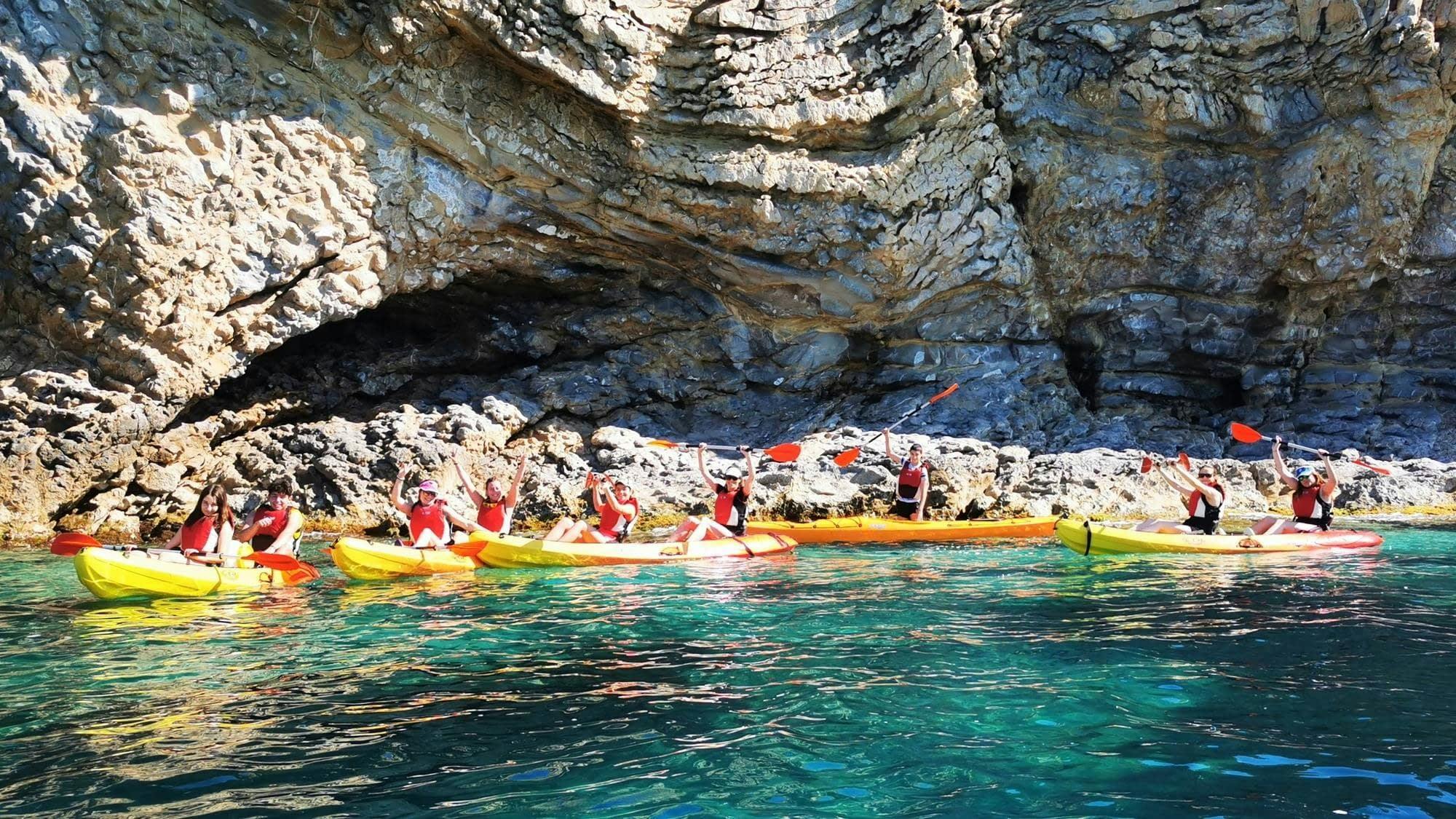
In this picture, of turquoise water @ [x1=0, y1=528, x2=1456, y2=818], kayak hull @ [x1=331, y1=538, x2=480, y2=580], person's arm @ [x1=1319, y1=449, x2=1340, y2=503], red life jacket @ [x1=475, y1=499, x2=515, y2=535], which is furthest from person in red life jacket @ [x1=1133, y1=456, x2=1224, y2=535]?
kayak hull @ [x1=331, y1=538, x2=480, y2=580]

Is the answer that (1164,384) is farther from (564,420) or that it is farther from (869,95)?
(564,420)

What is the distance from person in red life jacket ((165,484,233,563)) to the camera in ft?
30.4

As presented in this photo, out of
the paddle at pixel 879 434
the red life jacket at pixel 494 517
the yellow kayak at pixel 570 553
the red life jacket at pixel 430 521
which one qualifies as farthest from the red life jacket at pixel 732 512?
the red life jacket at pixel 430 521

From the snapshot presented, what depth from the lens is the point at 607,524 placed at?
12141mm

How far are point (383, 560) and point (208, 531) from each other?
1489mm

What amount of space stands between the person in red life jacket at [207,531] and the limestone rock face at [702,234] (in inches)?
211

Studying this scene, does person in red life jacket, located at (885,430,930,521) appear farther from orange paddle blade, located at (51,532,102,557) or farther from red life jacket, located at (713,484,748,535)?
orange paddle blade, located at (51,532,102,557)

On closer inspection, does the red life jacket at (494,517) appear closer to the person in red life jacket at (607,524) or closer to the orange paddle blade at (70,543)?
the person in red life jacket at (607,524)

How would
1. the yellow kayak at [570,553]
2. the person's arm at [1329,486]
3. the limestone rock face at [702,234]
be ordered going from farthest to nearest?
the limestone rock face at [702,234] < the person's arm at [1329,486] < the yellow kayak at [570,553]

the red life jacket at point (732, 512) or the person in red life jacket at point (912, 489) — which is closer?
the red life jacket at point (732, 512)

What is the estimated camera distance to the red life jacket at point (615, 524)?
12.1 metres


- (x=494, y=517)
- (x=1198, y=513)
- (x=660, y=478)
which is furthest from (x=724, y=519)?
(x=1198, y=513)

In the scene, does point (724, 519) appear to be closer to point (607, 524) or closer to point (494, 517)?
point (607, 524)

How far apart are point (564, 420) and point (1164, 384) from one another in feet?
34.0
